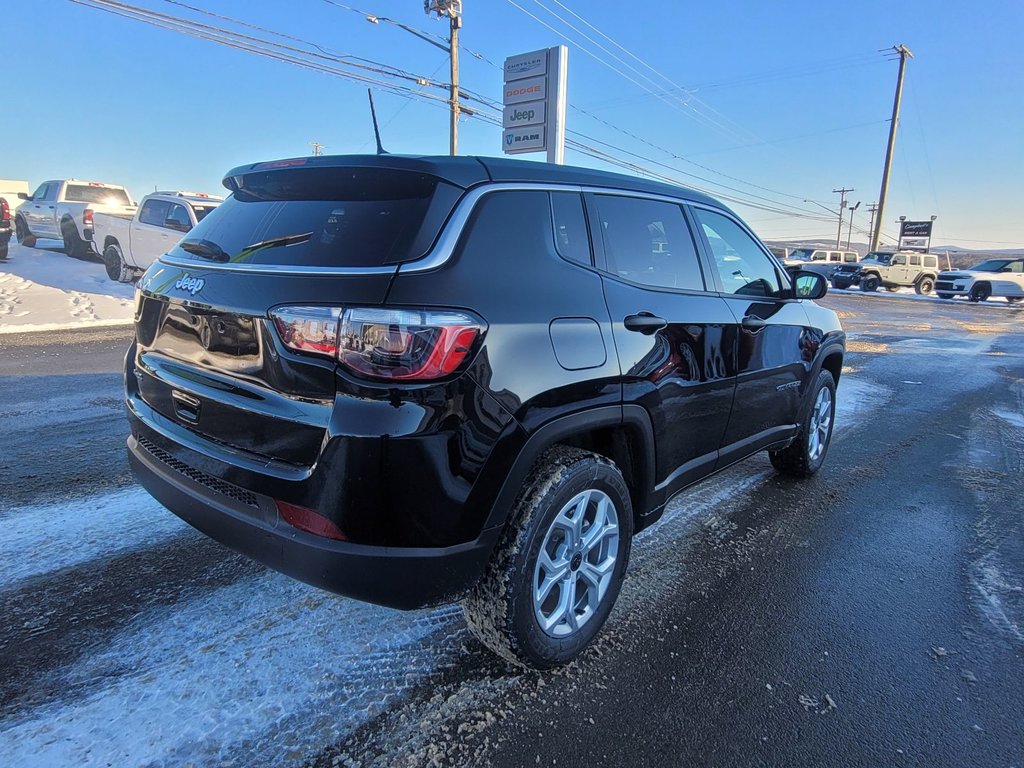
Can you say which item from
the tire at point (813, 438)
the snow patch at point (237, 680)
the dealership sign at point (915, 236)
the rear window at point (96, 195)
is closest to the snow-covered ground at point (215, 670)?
the snow patch at point (237, 680)

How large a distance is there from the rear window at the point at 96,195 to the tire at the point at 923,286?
35.4 metres

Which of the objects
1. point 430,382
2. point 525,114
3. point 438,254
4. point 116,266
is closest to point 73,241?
point 116,266

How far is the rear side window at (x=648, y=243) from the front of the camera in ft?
8.85

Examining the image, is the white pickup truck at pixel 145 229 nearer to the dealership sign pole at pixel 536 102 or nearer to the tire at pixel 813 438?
the dealership sign pole at pixel 536 102

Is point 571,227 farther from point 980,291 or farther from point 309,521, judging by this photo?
point 980,291

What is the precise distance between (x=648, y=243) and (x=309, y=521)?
1.92 metres

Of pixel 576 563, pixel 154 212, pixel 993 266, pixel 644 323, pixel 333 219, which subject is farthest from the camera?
pixel 993 266

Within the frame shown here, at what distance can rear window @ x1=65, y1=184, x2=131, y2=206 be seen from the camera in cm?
1697

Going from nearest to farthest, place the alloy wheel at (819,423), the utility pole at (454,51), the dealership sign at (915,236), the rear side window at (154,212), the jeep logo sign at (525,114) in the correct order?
the alloy wheel at (819,423), the rear side window at (154,212), the jeep logo sign at (525,114), the utility pole at (454,51), the dealership sign at (915,236)

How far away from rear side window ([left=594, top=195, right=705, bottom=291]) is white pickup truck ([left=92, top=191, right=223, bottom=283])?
972 centimetres

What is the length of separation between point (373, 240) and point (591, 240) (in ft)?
3.05

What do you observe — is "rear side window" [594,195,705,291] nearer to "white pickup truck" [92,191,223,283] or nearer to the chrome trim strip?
the chrome trim strip

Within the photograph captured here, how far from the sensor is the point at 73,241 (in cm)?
1683

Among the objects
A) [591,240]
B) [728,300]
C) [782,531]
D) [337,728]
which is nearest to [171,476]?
[337,728]
